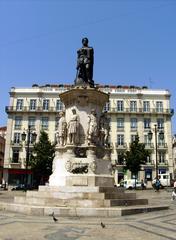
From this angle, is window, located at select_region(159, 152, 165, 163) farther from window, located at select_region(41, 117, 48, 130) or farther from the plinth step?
the plinth step

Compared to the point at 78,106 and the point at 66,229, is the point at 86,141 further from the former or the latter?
the point at 66,229

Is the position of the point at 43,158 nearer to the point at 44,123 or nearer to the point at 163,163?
the point at 44,123

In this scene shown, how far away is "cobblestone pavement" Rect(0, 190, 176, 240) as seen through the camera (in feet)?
21.1

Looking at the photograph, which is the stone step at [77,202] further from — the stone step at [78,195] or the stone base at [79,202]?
the stone step at [78,195]

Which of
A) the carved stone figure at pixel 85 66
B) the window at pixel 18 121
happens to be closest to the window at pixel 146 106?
the window at pixel 18 121

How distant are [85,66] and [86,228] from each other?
31.2 feet

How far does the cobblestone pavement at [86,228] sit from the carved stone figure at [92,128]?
479cm

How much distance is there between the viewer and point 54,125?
59.1 meters

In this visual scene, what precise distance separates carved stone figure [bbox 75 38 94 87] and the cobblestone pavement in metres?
7.77

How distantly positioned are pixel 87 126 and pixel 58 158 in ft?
6.54

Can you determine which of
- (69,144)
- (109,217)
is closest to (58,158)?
(69,144)

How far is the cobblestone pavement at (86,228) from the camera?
643 centimetres

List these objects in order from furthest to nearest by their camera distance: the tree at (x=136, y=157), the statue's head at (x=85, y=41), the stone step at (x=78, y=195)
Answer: the tree at (x=136, y=157) → the statue's head at (x=85, y=41) → the stone step at (x=78, y=195)

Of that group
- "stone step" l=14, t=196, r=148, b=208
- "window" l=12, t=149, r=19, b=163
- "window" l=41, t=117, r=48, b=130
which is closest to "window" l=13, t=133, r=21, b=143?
"window" l=12, t=149, r=19, b=163
